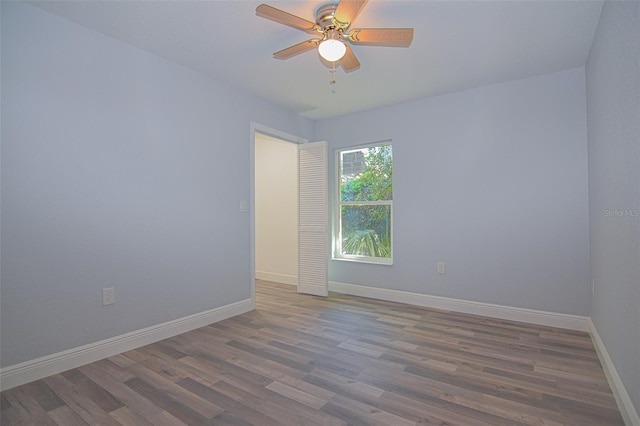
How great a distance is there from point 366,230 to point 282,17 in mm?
2970

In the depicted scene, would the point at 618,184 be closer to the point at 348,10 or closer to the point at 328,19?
the point at 348,10

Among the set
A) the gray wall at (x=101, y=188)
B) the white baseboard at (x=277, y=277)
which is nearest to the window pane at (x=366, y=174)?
the white baseboard at (x=277, y=277)

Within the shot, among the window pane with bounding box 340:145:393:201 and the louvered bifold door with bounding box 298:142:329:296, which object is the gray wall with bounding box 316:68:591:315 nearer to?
the window pane with bounding box 340:145:393:201

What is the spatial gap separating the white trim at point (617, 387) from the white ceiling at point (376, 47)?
233 cm

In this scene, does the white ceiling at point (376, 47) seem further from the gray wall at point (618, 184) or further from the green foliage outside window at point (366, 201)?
the green foliage outside window at point (366, 201)

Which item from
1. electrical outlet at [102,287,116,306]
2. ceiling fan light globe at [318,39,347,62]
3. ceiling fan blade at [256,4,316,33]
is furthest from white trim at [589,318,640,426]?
electrical outlet at [102,287,116,306]

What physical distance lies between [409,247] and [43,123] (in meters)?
3.60

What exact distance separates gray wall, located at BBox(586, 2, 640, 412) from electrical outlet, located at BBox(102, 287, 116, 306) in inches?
128

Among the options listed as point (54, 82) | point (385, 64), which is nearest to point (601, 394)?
point (385, 64)

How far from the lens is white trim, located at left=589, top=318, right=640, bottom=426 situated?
163 centimetres

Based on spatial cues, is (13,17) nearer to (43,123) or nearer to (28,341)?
(43,123)

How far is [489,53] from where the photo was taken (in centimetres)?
277

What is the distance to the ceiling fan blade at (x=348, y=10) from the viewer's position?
71.8 inches

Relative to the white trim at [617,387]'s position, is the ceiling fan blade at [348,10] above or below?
above
